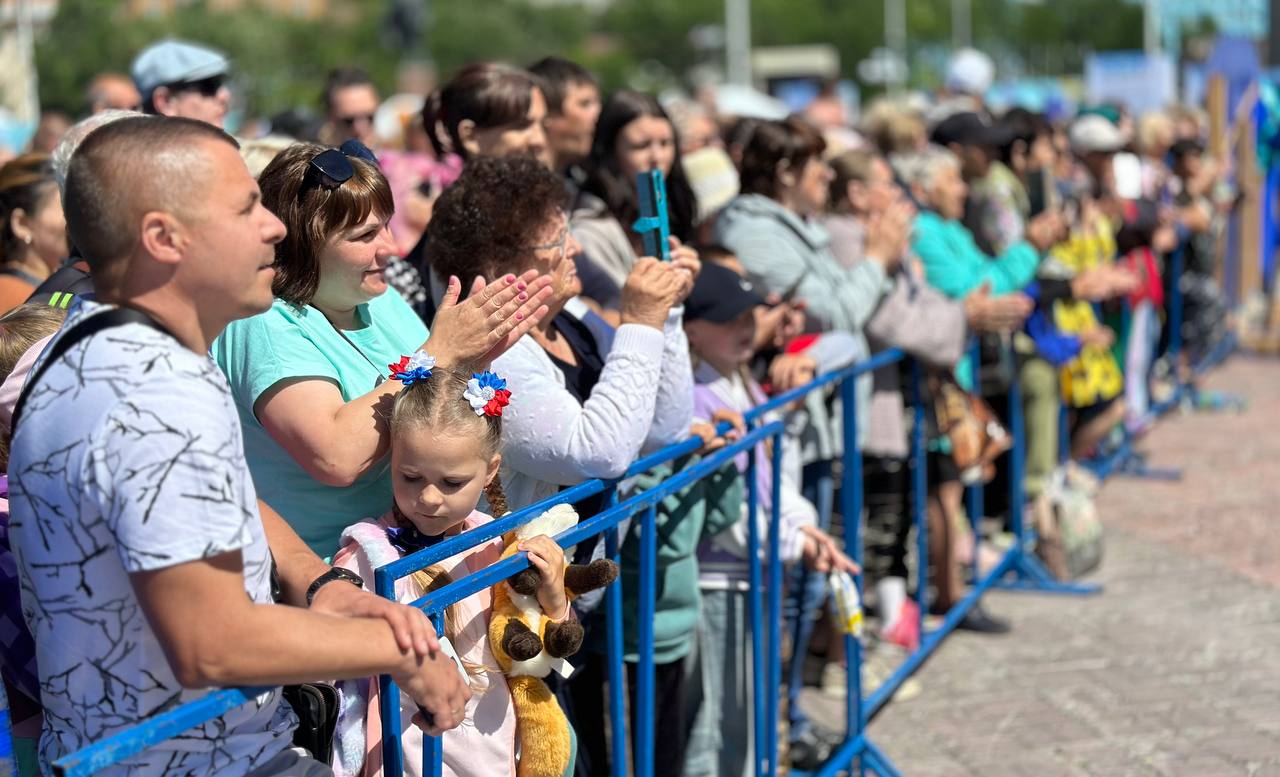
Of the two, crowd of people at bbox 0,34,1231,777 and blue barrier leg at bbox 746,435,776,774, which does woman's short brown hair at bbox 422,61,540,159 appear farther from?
blue barrier leg at bbox 746,435,776,774

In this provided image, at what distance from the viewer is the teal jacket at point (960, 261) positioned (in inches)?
247

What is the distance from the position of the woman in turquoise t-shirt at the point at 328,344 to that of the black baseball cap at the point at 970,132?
201 inches

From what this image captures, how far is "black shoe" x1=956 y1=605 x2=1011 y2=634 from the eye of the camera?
6152mm

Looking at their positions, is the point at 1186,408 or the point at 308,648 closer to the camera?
the point at 308,648

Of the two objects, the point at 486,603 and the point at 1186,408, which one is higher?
the point at 486,603

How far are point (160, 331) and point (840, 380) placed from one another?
305 cm

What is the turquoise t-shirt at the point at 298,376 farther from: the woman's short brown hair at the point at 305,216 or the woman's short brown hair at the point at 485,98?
the woman's short brown hair at the point at 485,98

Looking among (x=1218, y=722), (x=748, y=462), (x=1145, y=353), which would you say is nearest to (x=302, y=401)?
(x=748, y=462)

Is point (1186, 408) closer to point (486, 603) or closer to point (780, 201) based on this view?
point (780, 201)

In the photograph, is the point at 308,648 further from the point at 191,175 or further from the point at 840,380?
the point at 840,380

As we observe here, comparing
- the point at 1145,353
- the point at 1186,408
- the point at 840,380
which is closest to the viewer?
the point at 840,380

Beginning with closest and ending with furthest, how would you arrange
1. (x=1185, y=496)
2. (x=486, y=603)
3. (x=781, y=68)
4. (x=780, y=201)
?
(x=486, y=603)
(x=780, y=201)
(x=1185, y=496)
(x=781, y=68)

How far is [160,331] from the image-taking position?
2.04 meters

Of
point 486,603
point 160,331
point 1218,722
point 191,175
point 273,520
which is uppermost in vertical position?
point 191,175
